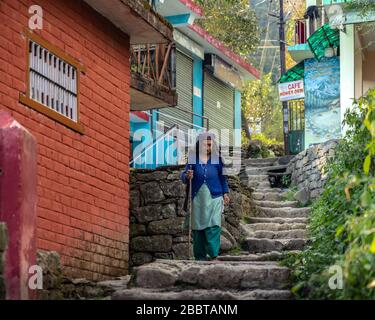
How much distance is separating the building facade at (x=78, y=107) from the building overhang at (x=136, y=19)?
1 cm

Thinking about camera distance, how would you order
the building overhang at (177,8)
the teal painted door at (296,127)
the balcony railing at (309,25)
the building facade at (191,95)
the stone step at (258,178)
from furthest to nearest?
the teal painted door at (296,127)
the balcony railing at (309,25)
the building overhang at (177,8)
the stone step at (258,178)
the building facade at (191,95)

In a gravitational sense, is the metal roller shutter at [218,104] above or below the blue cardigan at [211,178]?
above

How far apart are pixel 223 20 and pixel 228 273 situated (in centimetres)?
2092

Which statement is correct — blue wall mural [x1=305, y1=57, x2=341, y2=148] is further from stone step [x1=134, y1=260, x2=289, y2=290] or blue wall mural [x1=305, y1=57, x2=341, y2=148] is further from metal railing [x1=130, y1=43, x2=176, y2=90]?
stone step [x1=134, y1=260, x2=289, y2=290]

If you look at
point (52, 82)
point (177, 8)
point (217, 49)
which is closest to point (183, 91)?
point (217, 49)

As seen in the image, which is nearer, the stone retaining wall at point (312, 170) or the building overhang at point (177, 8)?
the stone retaining wall at point (312, 170)

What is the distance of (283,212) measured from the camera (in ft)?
57.8

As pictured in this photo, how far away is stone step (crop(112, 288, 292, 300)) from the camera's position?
8.69 m

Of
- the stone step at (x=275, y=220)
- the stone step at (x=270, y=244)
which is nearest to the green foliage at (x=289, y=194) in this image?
the stone step at (x=275, y=220)

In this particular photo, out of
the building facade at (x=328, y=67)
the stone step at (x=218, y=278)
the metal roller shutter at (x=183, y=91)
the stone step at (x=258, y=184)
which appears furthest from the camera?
the metal roller shutter at (x=183, y=91)

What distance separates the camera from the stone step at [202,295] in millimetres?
8688

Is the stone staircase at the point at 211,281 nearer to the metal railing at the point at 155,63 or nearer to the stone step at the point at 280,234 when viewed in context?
the stone step at the point at 280,234
